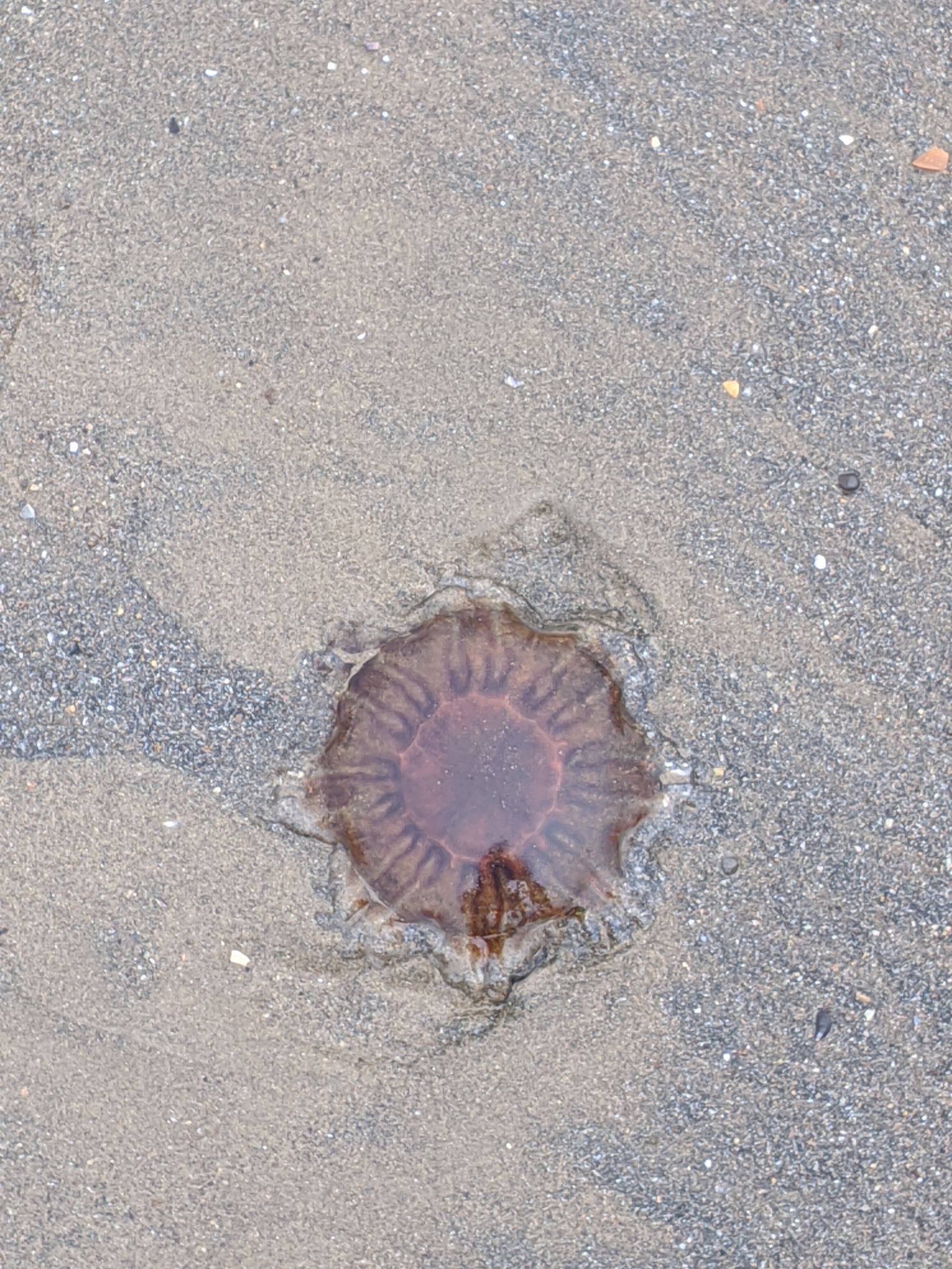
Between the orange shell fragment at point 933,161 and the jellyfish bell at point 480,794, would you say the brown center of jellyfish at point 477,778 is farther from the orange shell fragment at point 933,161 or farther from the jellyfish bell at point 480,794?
the orange shell fragment at point 933,161

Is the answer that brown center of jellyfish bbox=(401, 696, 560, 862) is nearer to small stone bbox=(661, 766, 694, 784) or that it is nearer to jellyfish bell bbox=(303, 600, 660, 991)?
jellyfish bell bbox=(303, 600, 660, 991)

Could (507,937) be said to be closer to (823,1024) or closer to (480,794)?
(480,794)

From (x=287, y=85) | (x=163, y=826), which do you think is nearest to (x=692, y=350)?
(x=287, y=85)

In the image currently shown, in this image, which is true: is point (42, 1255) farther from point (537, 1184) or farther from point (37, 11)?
point (37, 11)

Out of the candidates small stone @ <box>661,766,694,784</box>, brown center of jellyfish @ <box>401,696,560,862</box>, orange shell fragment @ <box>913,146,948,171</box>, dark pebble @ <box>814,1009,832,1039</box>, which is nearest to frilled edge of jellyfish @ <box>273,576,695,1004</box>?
small stone @ <box>661,766,694,784</box>

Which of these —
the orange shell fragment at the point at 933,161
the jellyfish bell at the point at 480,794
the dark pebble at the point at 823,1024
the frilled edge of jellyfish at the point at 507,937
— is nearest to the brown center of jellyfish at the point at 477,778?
the jellyfish bell at the point at 480,794
